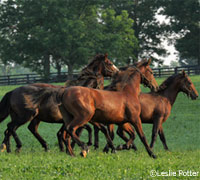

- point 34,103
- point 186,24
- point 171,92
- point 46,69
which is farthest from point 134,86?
point 186,24

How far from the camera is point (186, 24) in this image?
53188 mm

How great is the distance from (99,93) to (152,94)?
333cm

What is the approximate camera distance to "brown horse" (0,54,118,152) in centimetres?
1053

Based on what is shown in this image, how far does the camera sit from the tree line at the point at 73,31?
44625 mm

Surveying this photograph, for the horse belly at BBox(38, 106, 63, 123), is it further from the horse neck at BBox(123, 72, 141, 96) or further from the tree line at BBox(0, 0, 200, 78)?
the tree line at BBox(0, 0, 200, 78)

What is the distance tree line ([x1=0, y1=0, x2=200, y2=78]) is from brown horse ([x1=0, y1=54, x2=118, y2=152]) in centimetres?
3237

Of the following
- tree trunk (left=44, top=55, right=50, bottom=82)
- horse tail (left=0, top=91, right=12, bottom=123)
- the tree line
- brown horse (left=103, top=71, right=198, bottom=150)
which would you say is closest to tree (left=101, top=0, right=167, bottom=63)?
the tree line

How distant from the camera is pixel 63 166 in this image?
7.79 meters

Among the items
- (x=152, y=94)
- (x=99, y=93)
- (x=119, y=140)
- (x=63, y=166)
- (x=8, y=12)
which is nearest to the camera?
(x=63, y=166)

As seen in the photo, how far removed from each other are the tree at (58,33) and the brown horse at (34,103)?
32.3 meters

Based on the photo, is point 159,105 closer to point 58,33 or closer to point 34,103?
point 34,103

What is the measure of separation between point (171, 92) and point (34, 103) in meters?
4.29

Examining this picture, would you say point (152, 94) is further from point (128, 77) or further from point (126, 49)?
point (126, 49)

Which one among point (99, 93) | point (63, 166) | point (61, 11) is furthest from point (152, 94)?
point (61, 11)
